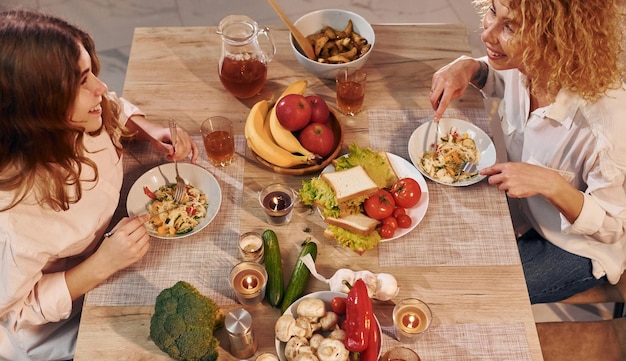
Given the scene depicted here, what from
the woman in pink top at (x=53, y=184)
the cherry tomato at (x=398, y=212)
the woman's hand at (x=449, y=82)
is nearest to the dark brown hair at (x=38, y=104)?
the woman in pink top at (x=53, y=184)

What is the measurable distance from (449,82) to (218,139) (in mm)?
721

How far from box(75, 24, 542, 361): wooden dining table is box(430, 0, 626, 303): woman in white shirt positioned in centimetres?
12

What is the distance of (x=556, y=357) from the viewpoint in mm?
1868

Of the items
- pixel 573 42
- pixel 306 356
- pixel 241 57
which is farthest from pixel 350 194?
pixel 573 42

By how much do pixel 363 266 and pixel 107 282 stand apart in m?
0.65

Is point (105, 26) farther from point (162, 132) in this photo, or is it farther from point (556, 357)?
point (556, 357)

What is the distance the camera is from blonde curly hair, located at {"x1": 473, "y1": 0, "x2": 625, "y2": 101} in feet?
5.27

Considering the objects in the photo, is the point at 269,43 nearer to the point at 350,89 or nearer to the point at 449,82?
the point at 350,89

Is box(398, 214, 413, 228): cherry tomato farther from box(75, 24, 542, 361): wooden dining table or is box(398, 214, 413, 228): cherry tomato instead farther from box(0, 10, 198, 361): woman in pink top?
box(0, 10, 198, 361): woman in pink top

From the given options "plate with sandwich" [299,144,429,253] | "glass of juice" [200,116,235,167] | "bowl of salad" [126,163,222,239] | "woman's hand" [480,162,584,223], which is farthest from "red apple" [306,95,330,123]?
"woman's hand" [480,162,584,223]

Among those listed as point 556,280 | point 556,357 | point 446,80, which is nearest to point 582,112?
point 446,80

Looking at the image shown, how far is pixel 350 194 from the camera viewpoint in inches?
66.2

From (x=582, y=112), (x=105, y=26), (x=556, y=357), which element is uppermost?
(x=582, y=112)

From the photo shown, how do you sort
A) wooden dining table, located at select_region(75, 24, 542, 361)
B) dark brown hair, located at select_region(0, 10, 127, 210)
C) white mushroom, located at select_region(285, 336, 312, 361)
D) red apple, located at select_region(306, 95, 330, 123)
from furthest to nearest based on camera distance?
red apple, located at select_region(306, 95, 330, 123)
wooden dining table, located at select_region(75, 24, 542, 361)
white mushroom, located at select_region(285, 336, 312, 361)
dark brown hair, located at select_region(0, 10, 127, 210)
